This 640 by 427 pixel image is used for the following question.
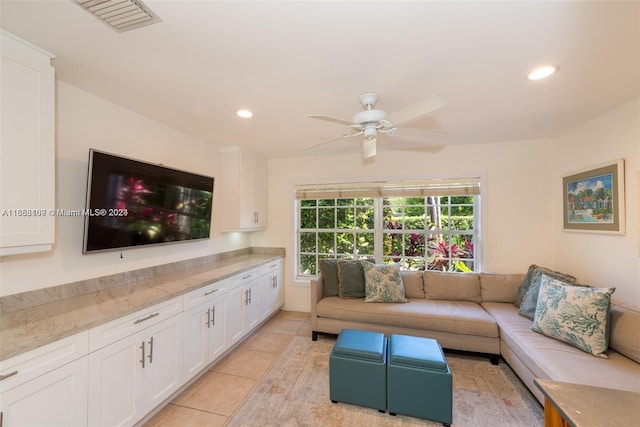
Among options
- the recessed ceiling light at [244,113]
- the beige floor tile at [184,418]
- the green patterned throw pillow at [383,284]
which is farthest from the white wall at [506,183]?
the beige floor tile at [184,418]

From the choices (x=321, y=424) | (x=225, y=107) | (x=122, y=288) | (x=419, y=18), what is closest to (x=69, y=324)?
(x=122, y=288)

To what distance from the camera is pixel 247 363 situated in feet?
8.84

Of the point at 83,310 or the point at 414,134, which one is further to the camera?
the point at 414,134

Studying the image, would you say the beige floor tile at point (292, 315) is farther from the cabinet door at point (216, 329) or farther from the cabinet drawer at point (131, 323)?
the cabinet drawer at point (131, 323)

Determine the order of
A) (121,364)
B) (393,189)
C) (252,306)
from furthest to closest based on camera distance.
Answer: (393,189)
(252,306)
(121,364)

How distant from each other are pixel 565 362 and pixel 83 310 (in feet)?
10.6

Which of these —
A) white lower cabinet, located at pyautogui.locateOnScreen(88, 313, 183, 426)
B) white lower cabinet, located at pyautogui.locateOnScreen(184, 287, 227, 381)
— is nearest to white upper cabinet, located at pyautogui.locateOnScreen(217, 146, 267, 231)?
white lower cabinet, located at pyautogui.locateOnScreen(184, 287, 227, 381)

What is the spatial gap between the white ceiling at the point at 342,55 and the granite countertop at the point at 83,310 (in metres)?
1.55

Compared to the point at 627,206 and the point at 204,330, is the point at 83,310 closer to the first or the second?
the point at 204,330

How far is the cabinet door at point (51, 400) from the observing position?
3.95ft

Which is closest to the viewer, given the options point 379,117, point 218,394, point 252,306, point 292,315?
point 379,117

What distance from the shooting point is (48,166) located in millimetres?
1563

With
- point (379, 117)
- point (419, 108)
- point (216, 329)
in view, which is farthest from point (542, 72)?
point (216, 329)

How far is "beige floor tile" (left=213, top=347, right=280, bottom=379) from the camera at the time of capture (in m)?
2.54
